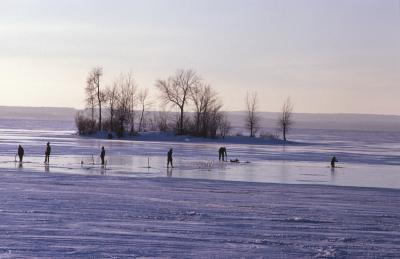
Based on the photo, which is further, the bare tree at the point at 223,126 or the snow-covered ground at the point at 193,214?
the bare tree at the point at 223,126

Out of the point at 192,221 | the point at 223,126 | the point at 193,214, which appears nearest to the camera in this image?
the point at 192,221

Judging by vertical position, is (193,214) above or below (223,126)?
below

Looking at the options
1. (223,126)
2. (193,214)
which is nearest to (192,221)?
(193,214)

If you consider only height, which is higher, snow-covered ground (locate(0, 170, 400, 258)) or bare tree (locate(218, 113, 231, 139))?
bare tree (locate(218, 113, 231, 139))

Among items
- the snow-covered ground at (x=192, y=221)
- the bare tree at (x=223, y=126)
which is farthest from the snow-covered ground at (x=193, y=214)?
the bare tree at (x=223, y=126)

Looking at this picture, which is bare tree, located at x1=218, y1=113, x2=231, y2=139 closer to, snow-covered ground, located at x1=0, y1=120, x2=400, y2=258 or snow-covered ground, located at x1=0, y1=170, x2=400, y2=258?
snow-covered ground, located at x1=0, y1=120, x2=400, y2=258

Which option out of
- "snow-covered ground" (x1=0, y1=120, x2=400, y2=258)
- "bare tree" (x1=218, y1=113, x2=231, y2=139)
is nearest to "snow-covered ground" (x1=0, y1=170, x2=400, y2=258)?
"snow-covered ground" (x1=0, y1=120, x2=400, y2=258)

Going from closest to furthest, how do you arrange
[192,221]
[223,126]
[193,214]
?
[192,221] → [193,214] → [223,126]

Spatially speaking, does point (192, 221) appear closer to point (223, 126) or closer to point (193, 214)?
point (193, 214)

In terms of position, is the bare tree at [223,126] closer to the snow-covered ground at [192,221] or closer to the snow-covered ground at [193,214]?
the snow-covered ground at [193,214]

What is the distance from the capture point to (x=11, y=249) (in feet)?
38.4

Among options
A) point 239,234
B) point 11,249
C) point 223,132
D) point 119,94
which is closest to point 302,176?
point 239,234

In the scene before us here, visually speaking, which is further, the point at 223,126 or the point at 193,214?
the point at 223,126

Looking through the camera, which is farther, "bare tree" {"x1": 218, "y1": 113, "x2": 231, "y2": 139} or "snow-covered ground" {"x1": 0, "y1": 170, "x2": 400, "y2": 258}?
"bare tree" {"x1": 218, "y1": 113, "x2": 231, "y2": 139}
